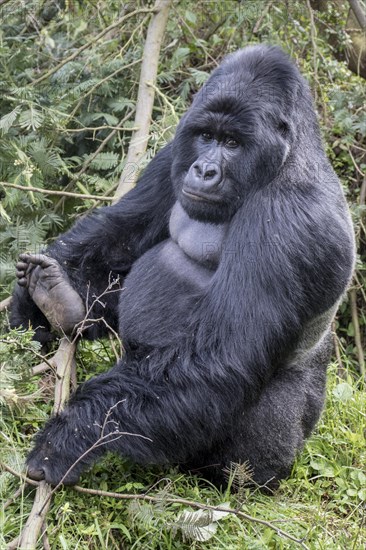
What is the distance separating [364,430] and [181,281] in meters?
1.57

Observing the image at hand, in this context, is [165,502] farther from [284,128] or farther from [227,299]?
[284,128]

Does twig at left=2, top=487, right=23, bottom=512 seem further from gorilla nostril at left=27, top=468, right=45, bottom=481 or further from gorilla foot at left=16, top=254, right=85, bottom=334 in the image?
gorilla foot at left=16, top=254, right=85, bottom=334

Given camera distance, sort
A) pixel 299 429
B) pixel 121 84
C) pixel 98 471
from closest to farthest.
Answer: pixel 98 471
pixel 299 429
pixel 121 84

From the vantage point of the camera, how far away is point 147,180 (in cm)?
450

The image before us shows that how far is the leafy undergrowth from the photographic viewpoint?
3.38 metres

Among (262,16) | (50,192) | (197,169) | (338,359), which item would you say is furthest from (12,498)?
(262,16)

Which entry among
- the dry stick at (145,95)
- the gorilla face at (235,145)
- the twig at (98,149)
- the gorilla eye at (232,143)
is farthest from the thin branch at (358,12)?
the gorilla eye at (232,143)

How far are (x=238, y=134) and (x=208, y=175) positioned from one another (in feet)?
0.73

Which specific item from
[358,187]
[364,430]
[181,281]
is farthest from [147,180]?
[358,187]

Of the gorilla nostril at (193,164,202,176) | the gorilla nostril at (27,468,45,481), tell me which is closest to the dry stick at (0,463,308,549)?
the gorilla nostril at (27,468,45,481)

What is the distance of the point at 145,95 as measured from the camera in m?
5.70

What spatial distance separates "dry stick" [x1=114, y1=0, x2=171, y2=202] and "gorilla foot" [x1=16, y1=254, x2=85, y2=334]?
1.01 metres

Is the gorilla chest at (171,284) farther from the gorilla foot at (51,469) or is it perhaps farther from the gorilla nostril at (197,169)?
the gorilla foot at (51,469)

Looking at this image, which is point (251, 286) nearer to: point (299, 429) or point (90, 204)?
point (299, 429)
